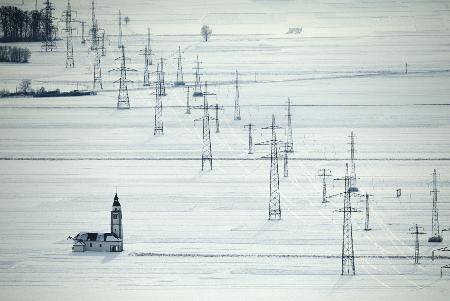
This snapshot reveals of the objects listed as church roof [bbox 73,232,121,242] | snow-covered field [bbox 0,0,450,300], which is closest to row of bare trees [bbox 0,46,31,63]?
snow-covered field [bbox 0,0,450,300]

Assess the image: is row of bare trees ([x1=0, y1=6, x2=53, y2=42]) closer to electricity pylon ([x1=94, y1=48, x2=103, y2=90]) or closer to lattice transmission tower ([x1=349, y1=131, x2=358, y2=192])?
electricity pylon ([x1=94, y1=48, x2=103, y2=90])

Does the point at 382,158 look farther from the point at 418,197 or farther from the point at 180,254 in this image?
the point at 180,254

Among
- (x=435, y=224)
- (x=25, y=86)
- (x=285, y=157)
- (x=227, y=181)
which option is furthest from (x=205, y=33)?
(x=435, y=224)

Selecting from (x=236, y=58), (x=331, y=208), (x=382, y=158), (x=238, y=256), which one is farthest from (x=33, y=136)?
(x=236, y=58)

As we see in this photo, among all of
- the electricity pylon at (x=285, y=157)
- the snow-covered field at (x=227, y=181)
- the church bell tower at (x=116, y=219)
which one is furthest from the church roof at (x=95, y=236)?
the electricity pylon at (x=285, y=157)

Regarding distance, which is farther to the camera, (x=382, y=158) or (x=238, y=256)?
(x=382, y=158)

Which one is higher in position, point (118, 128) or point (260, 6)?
point (260, 6)
